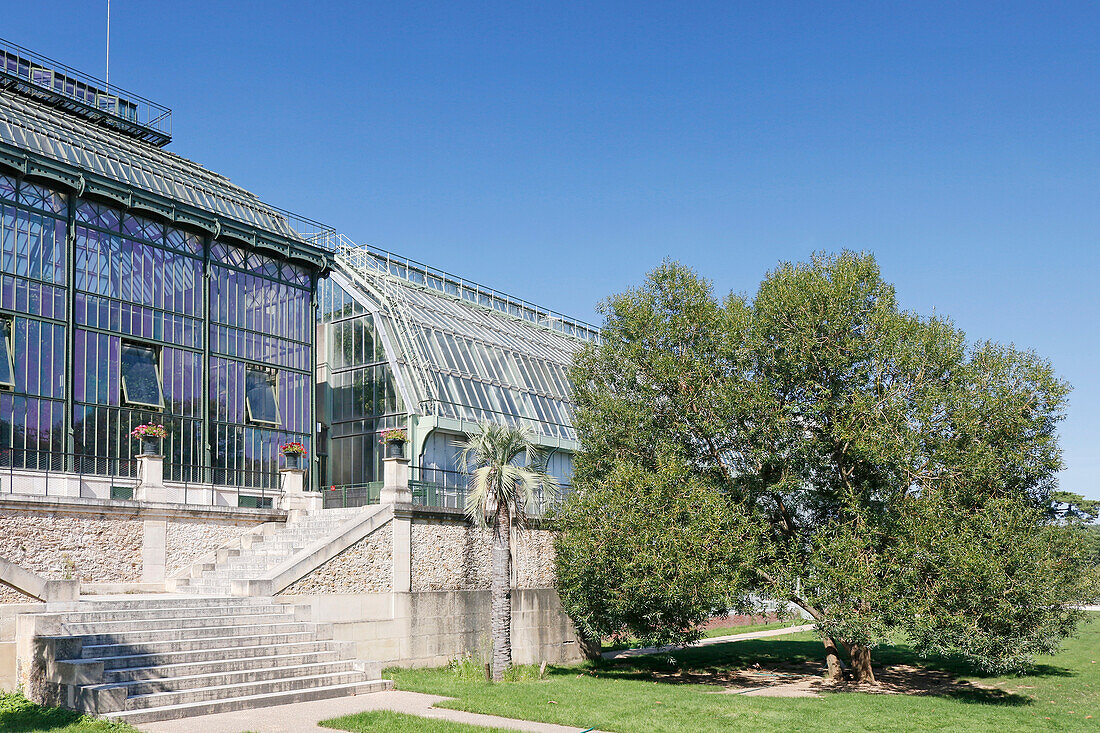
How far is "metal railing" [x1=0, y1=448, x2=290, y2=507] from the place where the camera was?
81.3ft

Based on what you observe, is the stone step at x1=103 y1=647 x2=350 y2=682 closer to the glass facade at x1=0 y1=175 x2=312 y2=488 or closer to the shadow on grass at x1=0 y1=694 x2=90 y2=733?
the shadow on grass at x1=0 y1=694 x2=90 y2=733

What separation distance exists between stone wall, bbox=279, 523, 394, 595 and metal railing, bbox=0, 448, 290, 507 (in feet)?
16.2

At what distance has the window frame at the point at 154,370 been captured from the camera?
2791 centimetres

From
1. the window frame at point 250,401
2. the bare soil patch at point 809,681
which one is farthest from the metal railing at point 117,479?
the bare soil patch at point 809,681

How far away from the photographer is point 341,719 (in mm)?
14812

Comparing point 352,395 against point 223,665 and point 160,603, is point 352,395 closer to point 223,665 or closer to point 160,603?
point 160,603

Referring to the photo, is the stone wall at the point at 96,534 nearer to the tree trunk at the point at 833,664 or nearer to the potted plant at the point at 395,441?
the potted plant at the point at 395,441

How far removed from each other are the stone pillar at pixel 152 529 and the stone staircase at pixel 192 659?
3242 mm

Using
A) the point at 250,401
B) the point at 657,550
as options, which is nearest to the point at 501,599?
the point at 657,550

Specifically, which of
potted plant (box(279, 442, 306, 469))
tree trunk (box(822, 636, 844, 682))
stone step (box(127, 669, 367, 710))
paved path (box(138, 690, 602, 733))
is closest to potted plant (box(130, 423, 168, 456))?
potted plant (box(279, 442, 306, 469))

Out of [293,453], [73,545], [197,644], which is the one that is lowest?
[197,644]

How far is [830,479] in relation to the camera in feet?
78.7

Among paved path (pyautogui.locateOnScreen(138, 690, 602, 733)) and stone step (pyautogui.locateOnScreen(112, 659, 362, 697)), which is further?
stone step (pyautogui.locateOnScreen(112, 659, 362, 697))

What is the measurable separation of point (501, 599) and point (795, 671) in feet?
31.7
